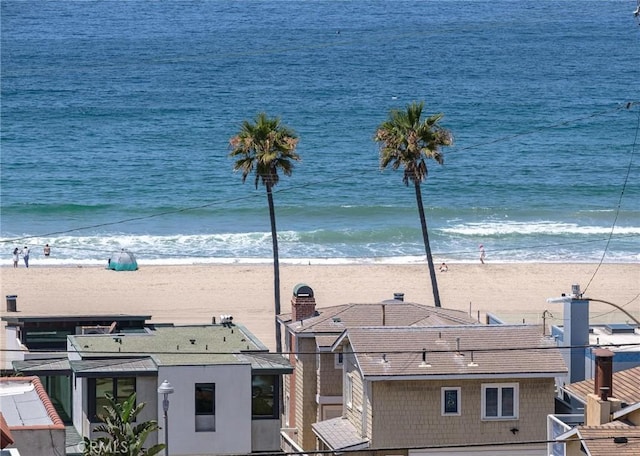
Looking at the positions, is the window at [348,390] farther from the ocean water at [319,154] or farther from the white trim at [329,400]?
the ocean water at [319,154]

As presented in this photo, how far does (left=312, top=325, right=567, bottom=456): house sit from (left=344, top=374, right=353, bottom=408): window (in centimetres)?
56

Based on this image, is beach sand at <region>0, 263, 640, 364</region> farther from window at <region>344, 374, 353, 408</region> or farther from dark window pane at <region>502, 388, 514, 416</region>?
dark window pane at <region>502, 388, 514, 416</region>

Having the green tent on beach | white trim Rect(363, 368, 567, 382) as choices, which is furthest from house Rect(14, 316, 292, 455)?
the green tent on beach

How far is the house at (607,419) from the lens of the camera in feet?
80.0

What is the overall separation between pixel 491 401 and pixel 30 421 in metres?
12.3

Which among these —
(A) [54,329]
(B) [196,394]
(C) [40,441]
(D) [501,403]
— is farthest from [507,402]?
(A) [54,329]

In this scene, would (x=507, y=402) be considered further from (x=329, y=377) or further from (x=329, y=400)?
(x=329, y=400)

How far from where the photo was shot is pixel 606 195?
105875 millimetres

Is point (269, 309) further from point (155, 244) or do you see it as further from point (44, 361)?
point (44, 361)

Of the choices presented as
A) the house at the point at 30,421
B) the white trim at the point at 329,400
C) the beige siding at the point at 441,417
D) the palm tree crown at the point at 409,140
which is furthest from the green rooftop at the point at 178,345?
the palm tree crown at the point at 409,140

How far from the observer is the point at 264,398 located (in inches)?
1324

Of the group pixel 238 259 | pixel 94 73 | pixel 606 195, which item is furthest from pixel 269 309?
pixel 94 73

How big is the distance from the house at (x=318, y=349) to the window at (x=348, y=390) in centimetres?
169

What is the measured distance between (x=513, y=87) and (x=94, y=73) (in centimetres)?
4869
